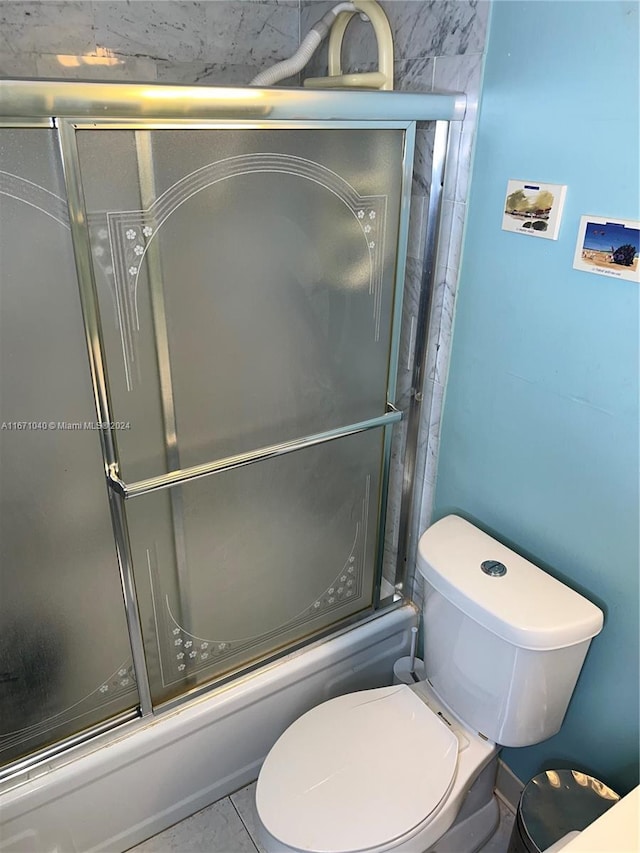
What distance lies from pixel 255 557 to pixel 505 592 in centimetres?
57

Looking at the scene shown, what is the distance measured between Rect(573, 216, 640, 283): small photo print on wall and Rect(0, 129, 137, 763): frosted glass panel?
0.88m

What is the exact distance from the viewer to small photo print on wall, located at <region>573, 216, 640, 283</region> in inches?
41.1

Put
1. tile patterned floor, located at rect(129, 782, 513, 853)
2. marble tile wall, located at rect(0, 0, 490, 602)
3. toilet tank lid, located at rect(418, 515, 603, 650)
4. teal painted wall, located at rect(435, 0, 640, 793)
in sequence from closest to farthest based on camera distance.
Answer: teal painted wall, located at rect(435, 0, 640, 793) → toilet tank lid, located at rect(418, 515, 603, 650) → marble tile wall, located at rect(0, 0, 490, 602) → tile patterned floor, located at rect(129, 782, 513, 853)

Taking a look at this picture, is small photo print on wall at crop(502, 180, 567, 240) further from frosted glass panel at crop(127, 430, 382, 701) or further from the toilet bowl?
the toilet bowl

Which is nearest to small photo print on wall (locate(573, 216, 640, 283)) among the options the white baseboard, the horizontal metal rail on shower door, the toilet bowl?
the horizontal metal rail on shower door

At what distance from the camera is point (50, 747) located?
4.51 ft

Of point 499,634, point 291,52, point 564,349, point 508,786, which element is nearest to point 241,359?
point 564,349

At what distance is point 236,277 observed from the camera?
121cm

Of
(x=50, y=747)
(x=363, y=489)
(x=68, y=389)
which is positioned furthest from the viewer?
(x=363, y=489)

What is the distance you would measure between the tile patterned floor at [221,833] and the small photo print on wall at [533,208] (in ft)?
4.68

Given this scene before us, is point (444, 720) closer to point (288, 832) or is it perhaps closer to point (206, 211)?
point (288, 832)

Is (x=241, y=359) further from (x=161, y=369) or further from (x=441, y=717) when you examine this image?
(x=441, y=717)

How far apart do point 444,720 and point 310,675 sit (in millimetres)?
380

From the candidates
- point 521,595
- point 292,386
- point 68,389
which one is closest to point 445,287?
point 292,386
